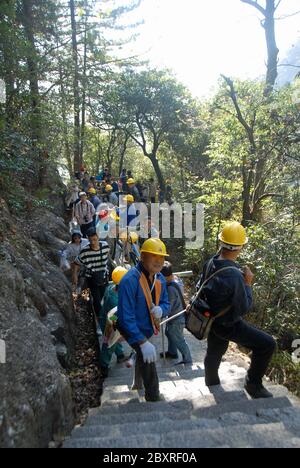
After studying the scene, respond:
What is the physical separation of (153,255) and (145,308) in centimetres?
56

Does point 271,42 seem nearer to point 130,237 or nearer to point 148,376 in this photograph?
point 130,237

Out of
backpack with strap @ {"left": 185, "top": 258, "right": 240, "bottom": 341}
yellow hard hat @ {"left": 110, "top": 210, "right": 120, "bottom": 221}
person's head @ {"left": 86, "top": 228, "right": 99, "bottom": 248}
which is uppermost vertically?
yellow hard hat @ {"left": 110, "top": 210, "right": 120, "bottom": 221}

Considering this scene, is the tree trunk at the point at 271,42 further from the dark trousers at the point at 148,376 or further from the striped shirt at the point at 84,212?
the dark trousers at the point at 148,376

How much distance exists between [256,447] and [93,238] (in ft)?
14.8

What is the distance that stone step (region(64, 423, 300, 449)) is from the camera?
235 cm

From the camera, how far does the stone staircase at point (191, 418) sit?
2.40 meters

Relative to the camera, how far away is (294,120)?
9219 mm

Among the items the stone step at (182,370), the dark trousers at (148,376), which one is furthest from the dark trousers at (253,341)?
the stone step at (182,370)

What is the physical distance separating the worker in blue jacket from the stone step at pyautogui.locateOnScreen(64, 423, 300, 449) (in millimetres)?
997

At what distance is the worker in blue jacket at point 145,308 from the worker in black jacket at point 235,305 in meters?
0.56

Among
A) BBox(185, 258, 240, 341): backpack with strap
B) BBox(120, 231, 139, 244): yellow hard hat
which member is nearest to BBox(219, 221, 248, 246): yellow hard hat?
BBox(185, 258, 240, 341): backpack with strap

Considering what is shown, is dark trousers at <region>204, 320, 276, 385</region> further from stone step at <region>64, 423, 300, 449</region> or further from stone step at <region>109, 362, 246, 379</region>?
stone step at <region>109, 362, 246, 379</region>

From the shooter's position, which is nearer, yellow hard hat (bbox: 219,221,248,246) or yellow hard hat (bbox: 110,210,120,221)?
yellow hard hat (bbox: 219,221,248,246)
